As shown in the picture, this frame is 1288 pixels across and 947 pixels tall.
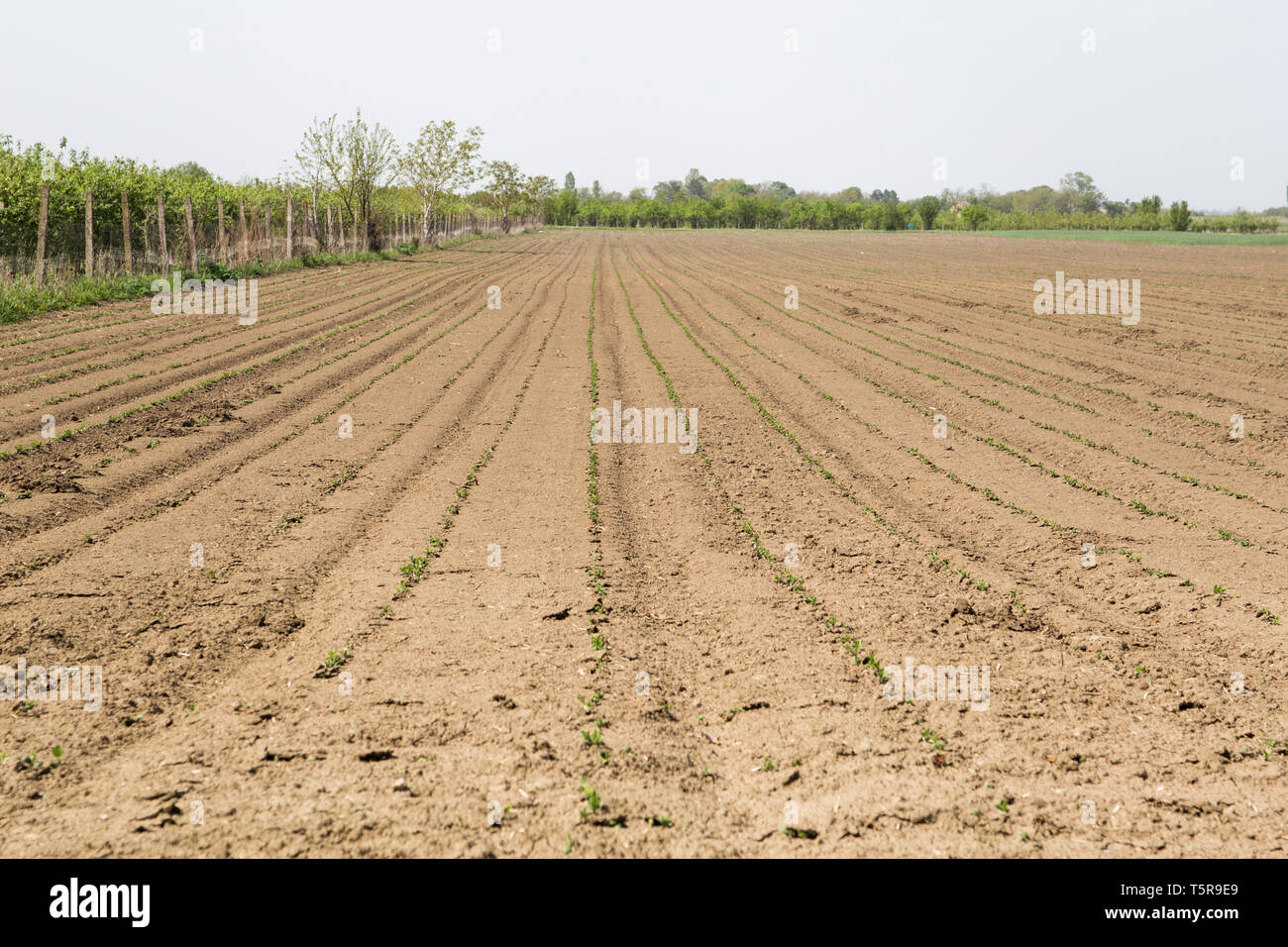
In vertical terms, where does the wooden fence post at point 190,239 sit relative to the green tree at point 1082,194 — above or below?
below

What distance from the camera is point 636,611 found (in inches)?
244

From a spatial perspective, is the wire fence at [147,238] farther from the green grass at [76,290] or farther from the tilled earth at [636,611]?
the tilled earth at [636,611]

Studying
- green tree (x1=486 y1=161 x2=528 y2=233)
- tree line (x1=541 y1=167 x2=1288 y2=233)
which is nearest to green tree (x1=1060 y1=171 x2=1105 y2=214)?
tree line (x1=541 y1=167 x2=1288 y2=233)

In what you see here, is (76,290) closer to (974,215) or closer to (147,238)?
(147,238)

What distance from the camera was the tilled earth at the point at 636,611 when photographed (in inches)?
156

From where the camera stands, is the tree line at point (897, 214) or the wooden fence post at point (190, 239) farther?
the tree line at point (897, 214)

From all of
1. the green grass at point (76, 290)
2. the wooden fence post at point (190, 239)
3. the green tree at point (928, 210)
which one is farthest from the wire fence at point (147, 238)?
the green tree at point (928, 210)

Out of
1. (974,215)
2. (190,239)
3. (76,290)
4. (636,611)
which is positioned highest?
(974,215)

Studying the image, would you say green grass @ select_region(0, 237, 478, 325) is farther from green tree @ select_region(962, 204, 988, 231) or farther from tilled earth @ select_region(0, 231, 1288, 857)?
green tree @ select_region(962, 204, 988, 231)

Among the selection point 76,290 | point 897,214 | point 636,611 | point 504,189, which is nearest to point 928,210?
point 897,214

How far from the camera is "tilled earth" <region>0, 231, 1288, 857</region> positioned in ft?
13.0

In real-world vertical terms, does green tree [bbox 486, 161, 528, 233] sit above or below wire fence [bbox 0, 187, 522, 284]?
above

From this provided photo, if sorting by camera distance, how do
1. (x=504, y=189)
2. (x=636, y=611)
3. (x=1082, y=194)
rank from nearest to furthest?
1. (x=636, y=611)
2. (x=504, y=189)
3. (x=1082, y=194)

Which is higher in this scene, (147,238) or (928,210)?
(928,210)
